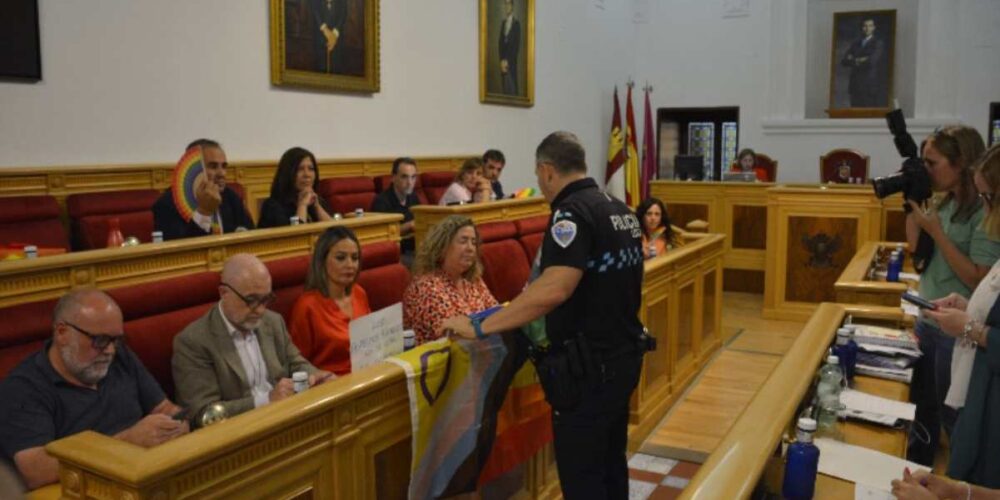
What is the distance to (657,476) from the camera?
4.31m

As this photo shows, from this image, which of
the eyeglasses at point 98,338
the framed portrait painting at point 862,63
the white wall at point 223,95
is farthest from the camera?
the framed portrait painting at point 862,63

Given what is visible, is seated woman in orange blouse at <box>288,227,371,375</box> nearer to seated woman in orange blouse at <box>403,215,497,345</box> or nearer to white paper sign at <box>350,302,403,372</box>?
seated woman in orange blouse at <box>403,215,497,345</box>

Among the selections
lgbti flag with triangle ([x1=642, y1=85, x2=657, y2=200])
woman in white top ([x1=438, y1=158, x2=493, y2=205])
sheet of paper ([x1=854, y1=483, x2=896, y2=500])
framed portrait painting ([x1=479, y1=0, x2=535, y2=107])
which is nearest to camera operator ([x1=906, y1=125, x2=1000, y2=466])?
sheet of paper ([x1=854, y1=483, x2=896, y2=500])

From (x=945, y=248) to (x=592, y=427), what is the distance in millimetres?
1489

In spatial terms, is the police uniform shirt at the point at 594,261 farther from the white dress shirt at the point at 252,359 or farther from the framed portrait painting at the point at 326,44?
the framed portrait painting at the point at 326,44

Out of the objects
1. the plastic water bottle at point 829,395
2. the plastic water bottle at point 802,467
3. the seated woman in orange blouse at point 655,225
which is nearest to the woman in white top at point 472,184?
the seated woman in orange blouse at point 655,225

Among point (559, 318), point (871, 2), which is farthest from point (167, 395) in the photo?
point (871, 2)

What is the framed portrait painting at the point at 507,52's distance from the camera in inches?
383

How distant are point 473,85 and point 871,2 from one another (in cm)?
618

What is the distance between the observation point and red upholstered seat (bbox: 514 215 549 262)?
17.8ft

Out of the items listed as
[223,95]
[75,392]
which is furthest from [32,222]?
[75,392]

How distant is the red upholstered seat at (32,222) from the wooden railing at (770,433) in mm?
4230

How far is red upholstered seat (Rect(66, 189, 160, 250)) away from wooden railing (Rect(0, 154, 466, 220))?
4.5 inches

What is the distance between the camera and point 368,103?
803 cm
